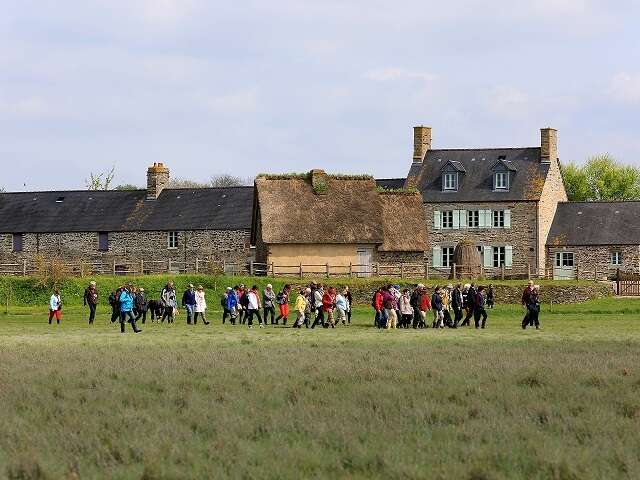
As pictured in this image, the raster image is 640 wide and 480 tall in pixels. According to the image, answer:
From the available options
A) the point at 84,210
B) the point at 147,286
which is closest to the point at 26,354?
the point at 147,286

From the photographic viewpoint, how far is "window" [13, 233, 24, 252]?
255 ft

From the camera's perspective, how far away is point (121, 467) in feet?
41.2

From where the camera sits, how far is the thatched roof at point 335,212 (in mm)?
68875

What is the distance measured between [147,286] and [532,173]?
1128 inches

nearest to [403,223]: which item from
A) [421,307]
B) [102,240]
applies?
[102,240]

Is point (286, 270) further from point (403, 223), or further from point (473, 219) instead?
point (473, 219)

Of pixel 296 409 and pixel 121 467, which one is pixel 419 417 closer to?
pixel 296 409

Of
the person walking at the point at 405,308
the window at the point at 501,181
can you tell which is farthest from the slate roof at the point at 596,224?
the person walking at the point at 405,308

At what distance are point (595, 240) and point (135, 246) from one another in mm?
27893

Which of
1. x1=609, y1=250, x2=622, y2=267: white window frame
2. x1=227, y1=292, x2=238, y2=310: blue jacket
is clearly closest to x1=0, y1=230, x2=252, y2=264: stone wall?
x1=609, y1=250, x2=622, y2=267: white window frame

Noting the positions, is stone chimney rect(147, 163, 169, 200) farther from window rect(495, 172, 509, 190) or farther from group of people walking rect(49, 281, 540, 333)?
group of people walking rect(49, 281, 540, 333)

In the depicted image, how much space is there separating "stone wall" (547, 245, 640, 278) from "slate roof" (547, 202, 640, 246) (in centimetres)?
32

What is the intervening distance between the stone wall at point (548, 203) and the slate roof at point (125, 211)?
17.7 metres

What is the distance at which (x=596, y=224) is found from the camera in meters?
76.5
